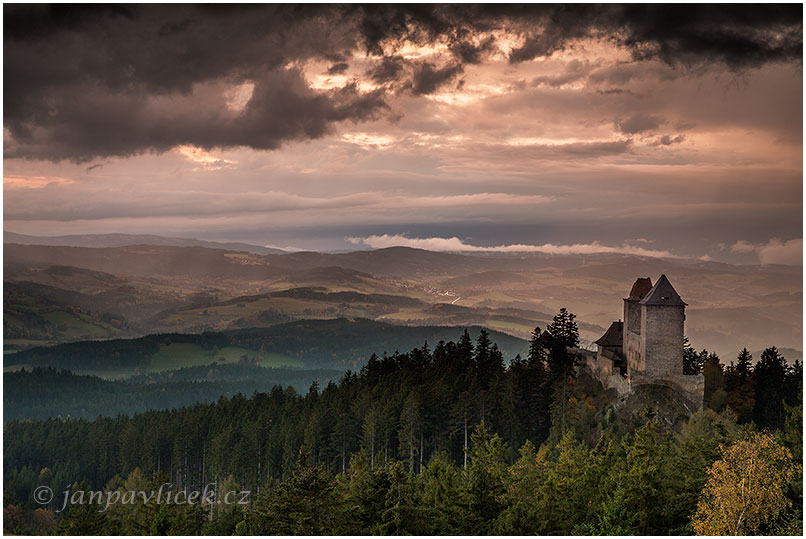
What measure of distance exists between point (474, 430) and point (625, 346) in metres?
Answer: 10.7

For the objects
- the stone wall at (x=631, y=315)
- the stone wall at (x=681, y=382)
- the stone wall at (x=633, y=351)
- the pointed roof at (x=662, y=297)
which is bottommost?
the stone wall at (x=681, y=382)

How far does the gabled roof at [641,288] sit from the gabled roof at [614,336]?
2.77 metres

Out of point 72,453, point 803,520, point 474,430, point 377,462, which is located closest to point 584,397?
point 474,430

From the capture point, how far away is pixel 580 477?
2478 centimetres

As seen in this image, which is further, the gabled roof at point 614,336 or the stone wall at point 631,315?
the gabled roof at point 614,336

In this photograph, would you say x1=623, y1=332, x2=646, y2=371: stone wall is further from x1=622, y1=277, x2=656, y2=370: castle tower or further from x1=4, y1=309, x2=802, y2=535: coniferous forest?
x1=4, y1=309, x2=802, y2=535: coniferous forest

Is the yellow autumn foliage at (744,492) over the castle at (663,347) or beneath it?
beneath

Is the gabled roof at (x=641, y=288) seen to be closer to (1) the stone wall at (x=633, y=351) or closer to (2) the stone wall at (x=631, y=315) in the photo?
(2) the stone wall at (x=631, y=315)

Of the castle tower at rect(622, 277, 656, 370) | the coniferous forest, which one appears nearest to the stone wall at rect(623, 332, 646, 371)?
the castle tower at rect(622, 277, 656, 370)

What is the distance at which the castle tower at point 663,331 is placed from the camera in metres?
35.9

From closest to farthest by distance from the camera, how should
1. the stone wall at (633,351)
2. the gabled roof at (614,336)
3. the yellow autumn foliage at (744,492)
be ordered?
the yellow autumn foliage at (744,492) < the stone wall at (633,351) < the gabled roof at (614,336)

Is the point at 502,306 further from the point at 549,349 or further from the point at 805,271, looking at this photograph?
the point at 805,271

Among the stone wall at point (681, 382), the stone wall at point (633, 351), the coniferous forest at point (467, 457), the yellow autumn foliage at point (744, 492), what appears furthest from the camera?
the stone wall at point (633, 351)

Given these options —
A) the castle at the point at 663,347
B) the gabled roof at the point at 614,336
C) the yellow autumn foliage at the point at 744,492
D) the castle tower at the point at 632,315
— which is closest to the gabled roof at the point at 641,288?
the castle tower at the point at 632,315
